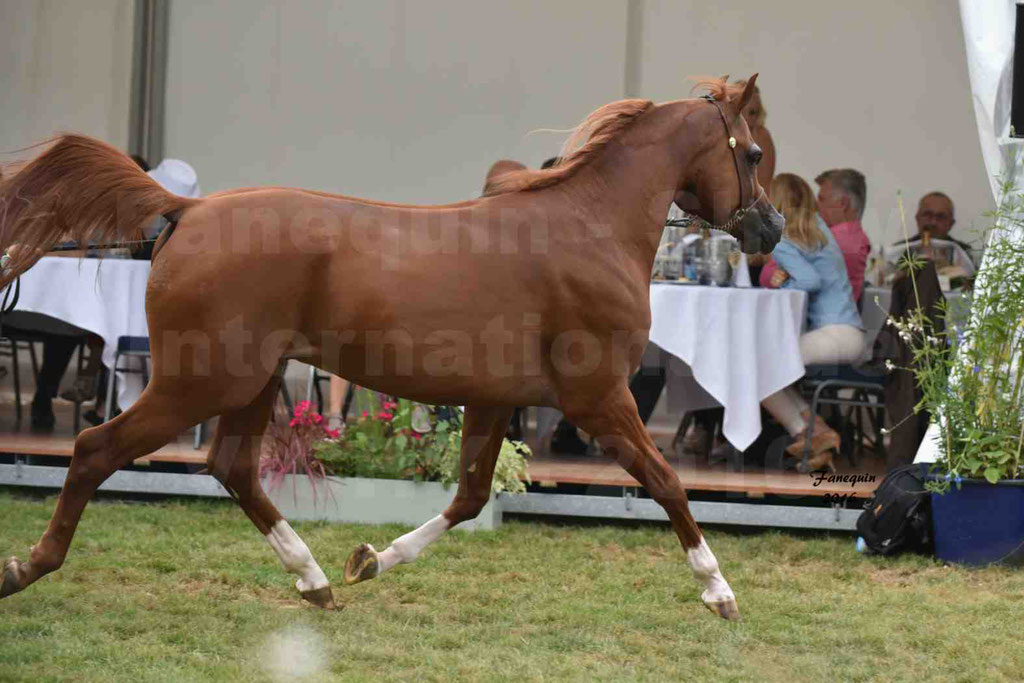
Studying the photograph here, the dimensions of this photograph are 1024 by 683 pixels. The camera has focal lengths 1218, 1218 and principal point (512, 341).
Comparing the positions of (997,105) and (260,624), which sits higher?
(997,105)

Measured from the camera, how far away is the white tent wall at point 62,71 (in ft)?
34.2

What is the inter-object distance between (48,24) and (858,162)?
6.99m

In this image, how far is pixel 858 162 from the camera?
10.1 m

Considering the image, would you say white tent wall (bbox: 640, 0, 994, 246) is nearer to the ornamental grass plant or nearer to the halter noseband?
the ornamental grass plant

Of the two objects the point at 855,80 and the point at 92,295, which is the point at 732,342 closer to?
the point at 92,295

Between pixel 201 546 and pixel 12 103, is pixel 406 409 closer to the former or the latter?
pixel 201 546

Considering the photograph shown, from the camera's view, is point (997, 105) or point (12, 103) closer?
point (997, 105)

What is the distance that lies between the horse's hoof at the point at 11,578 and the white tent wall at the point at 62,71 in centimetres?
735

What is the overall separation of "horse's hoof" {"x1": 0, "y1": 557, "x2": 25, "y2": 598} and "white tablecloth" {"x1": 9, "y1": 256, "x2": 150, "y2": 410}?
2.93 meters

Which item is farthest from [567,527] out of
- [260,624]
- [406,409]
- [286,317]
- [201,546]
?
[286,317]

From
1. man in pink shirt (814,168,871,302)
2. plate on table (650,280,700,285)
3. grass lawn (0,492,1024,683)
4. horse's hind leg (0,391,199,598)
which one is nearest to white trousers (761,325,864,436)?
plate on table (650,280,700,285)

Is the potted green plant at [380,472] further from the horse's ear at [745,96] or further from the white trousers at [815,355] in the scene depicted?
the horse's ear at [745,96]

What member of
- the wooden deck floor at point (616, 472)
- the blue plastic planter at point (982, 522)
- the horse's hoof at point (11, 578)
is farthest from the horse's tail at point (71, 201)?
the blue plastic planter at point (982, 522)

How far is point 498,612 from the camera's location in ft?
14.2
